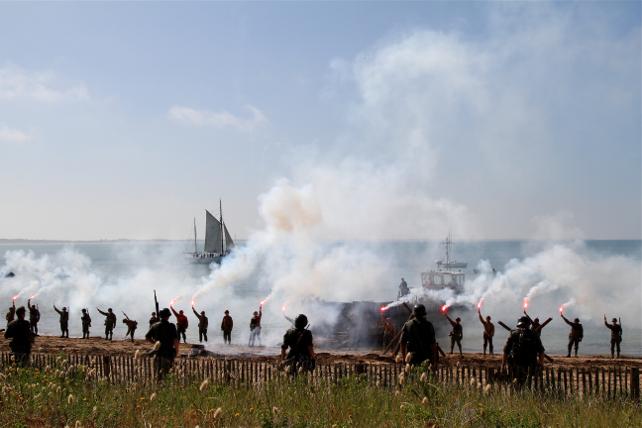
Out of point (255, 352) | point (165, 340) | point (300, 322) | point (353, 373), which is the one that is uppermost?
point (300, 322)

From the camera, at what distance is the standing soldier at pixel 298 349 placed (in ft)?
37.7

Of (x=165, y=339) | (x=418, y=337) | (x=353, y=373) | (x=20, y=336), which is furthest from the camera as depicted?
(x=20, y=336)

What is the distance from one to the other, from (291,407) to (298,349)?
10.6ft

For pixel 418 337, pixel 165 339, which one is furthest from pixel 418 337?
pixel 165 339

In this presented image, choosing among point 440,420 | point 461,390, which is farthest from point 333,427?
point 461,390

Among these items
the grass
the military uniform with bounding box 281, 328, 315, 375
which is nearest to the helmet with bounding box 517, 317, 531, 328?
the grass

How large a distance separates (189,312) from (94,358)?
3842 centimetres

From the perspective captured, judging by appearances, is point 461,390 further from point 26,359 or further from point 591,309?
point 591,309

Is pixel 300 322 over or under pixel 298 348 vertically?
over

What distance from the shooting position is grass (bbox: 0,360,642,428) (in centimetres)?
757

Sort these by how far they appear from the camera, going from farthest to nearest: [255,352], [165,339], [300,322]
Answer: [255,352], [165,339], [300,322]

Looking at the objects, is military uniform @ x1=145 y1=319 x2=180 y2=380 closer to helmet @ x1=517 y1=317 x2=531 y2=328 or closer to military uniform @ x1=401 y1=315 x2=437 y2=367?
military uniform @ x1=401 y1=315 x2=437 y2=367

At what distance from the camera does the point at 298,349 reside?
11.6m

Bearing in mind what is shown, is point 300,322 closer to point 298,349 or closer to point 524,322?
point 298,349
